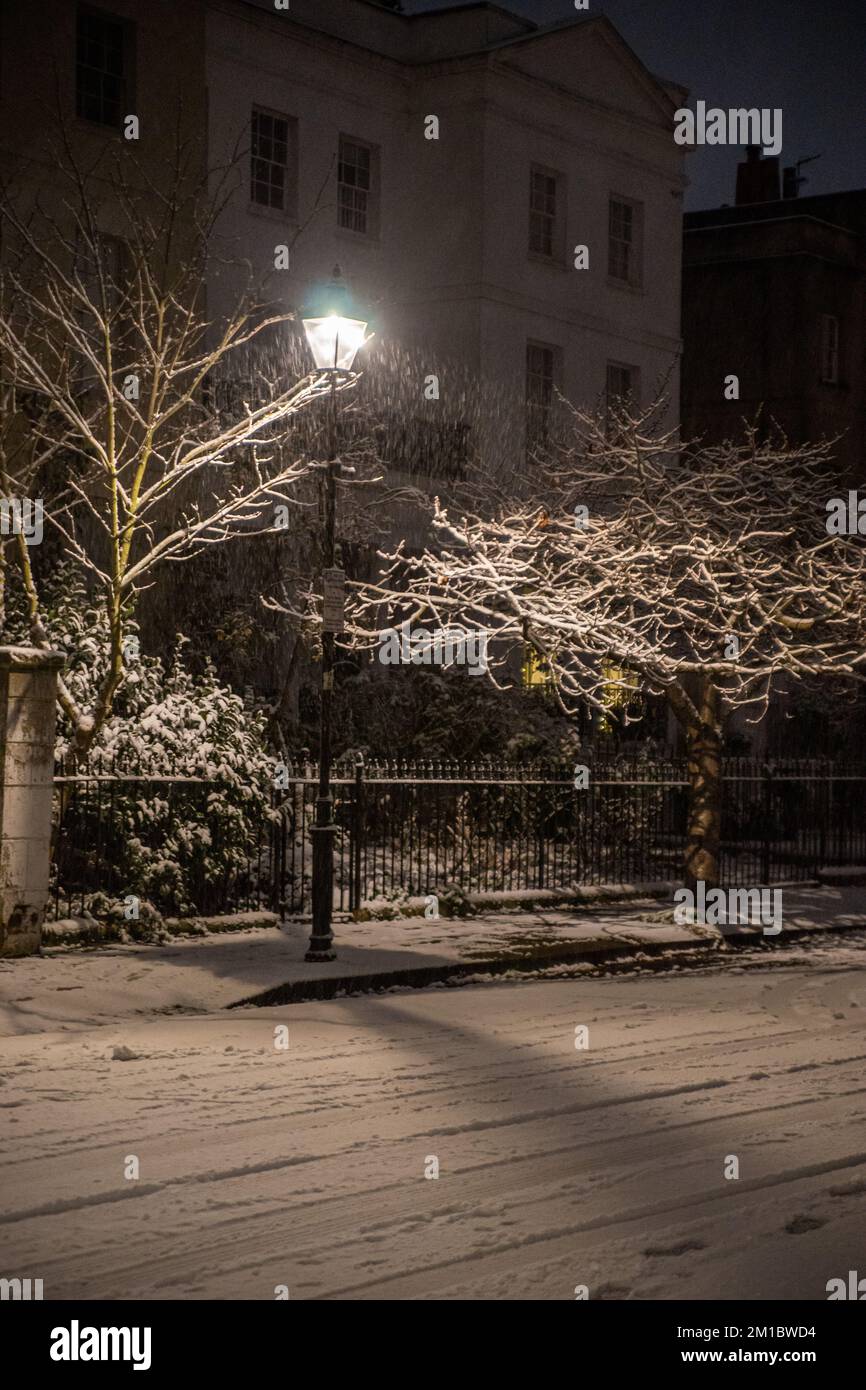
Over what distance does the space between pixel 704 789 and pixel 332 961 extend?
18.9 feet

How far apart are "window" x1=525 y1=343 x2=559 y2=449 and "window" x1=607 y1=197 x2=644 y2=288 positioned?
2.69 metres

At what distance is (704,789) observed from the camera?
62.5ft

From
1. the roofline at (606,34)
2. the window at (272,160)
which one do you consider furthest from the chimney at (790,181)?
the window at (272,160)

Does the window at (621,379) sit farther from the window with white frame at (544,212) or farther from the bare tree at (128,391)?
the bare tree at (128,391)

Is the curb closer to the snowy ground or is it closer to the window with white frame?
the snowy ground

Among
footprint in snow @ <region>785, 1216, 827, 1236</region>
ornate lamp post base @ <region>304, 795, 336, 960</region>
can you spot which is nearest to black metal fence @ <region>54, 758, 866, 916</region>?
ornate lamp post base @ <region>304, 795, 336, 960</region>

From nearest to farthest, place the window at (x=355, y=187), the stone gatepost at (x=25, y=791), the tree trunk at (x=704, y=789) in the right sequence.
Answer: the stone gatepost at (x=25, y=791), the tree trunk at (x=704, y=789), the window at (x=355, y=187)

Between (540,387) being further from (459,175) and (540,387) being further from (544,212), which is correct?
(459,175)

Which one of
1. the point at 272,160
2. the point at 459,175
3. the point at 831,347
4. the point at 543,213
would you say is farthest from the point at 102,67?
the point at 831,347

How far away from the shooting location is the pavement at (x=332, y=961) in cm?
1289

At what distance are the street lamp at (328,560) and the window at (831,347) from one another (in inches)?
1085

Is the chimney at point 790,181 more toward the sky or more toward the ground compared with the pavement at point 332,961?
more toward the sky
